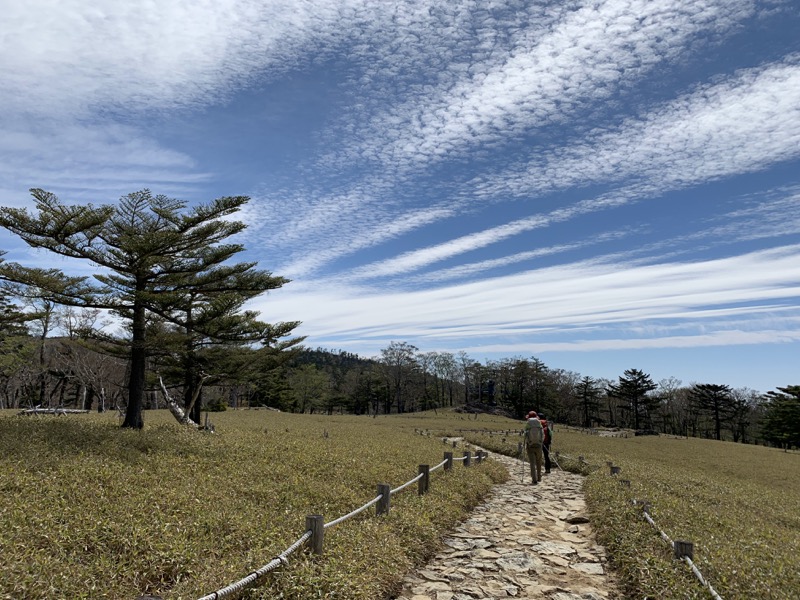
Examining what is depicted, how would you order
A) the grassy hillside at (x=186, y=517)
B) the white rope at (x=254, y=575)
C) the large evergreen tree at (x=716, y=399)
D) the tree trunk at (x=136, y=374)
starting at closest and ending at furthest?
the white rope at (x=254, y=575)
the grassy hillside at (x=186, y=517)
the tree trunk at (x=136, y=374)
the large evergreen tree at (x=716, y=399)

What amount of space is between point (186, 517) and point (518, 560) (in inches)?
208

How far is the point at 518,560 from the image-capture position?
7570 millimetres

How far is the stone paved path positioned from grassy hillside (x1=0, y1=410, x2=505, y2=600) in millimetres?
406

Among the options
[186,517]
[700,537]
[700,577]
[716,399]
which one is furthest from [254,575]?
[716,399]

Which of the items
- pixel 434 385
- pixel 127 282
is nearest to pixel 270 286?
pixel 127 282

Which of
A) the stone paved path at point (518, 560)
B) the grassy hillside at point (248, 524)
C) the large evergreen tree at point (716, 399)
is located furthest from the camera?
the large evergreen tree at point (716, 399)

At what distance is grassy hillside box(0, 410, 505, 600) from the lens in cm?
545

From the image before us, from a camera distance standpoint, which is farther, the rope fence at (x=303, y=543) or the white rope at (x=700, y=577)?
the white rope at (x=700, y=577)

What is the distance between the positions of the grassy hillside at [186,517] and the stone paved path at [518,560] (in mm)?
406

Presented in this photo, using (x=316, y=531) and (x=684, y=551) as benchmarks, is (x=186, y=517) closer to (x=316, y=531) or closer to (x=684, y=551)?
(x=316, y=531)

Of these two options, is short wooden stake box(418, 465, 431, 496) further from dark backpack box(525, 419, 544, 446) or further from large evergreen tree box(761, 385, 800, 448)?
large evergreen tree box(761, 385, 800, 448)

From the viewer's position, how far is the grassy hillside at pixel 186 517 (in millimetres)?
5453

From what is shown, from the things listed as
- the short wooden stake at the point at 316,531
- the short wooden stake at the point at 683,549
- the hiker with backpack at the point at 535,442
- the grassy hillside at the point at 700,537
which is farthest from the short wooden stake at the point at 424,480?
the short wooden stake at the point at 683,549

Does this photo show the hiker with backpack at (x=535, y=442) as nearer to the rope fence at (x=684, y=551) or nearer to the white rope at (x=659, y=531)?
the white rope at (x=659, y=531)
